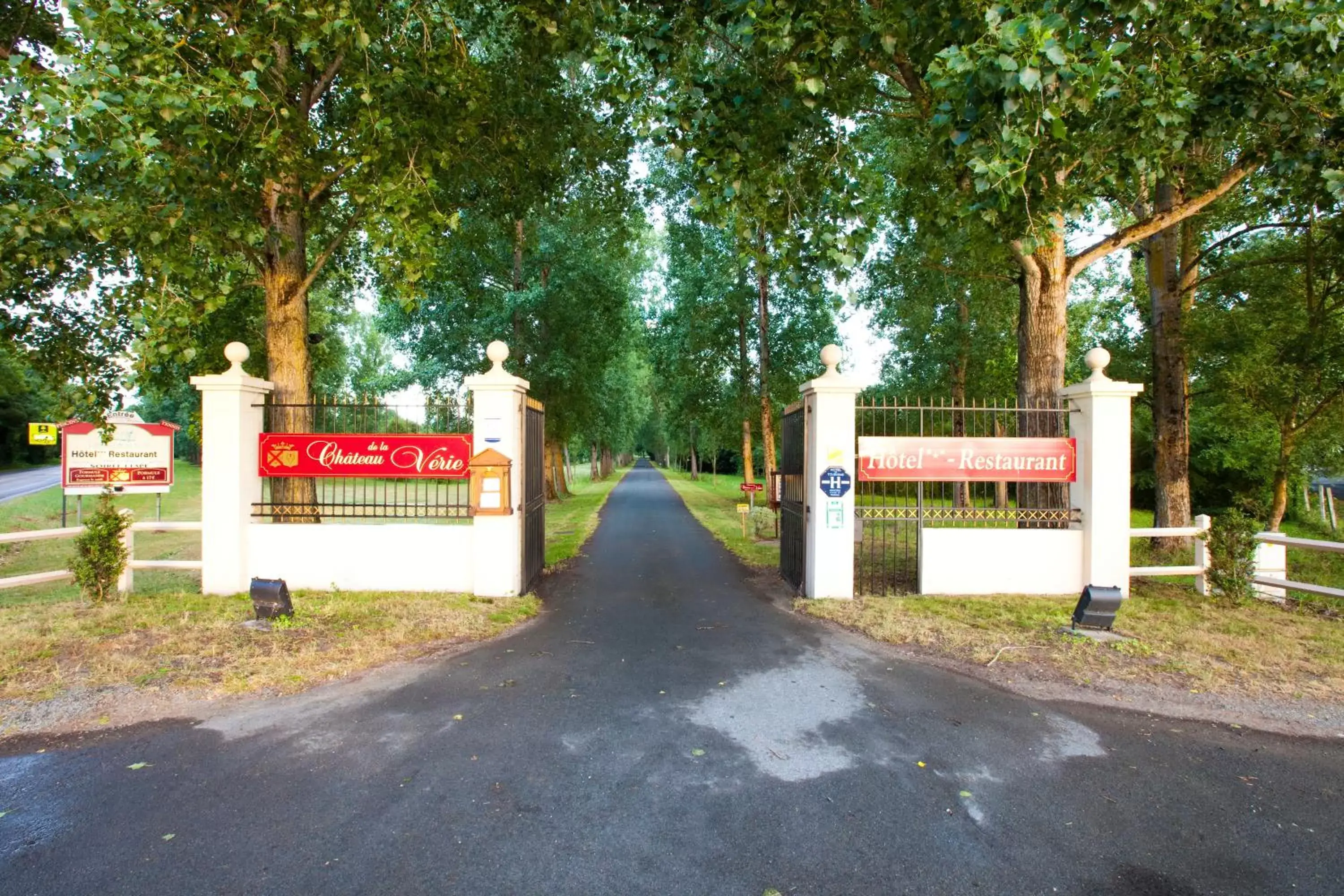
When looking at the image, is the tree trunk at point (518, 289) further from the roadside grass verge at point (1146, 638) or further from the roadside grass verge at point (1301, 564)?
the roadside grass verge at point (1301, 564)

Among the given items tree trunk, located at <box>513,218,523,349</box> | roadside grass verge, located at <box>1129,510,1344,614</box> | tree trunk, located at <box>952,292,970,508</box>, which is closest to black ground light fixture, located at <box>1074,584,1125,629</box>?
roadside grass verge, located at <box>1129,510,1344,614</box>

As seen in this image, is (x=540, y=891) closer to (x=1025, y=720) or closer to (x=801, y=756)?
(x=801, y=756)

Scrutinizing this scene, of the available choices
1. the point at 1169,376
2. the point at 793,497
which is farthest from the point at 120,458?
the point at 1169,376

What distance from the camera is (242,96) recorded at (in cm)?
596

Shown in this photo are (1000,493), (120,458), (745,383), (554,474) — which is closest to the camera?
(120,458)

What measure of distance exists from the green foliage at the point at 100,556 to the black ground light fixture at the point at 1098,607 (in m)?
10.4

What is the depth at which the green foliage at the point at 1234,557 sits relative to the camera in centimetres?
752

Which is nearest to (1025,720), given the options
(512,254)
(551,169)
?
(551,169)

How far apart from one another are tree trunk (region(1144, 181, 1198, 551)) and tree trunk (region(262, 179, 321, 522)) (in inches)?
509

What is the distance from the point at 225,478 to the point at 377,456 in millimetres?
1749

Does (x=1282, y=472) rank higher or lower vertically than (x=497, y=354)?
lower

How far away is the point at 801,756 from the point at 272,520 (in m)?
7.46

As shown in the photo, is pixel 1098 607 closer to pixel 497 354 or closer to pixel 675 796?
pixel 675 796

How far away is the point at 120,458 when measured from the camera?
12.2m
